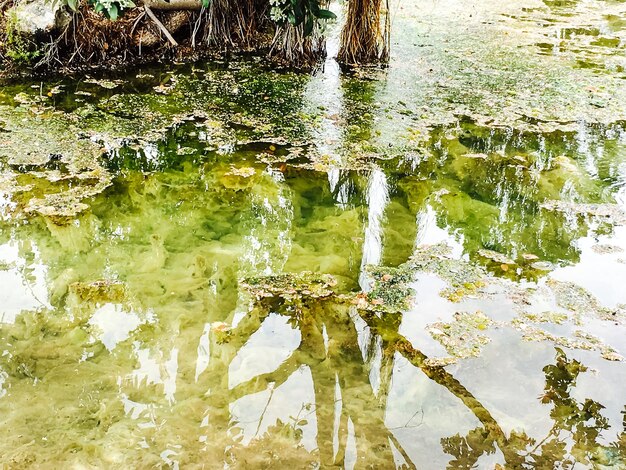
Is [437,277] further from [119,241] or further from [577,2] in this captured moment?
[577,2]

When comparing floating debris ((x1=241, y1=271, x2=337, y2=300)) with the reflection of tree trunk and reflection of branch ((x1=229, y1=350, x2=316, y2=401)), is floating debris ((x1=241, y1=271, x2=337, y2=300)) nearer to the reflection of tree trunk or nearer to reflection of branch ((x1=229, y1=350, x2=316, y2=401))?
the reflection of tree trunk

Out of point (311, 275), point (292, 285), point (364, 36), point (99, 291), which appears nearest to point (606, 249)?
point (311, 275)

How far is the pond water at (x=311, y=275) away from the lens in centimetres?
194

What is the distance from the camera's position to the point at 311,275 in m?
2.76

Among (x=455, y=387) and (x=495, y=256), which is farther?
(x=495, y=256)

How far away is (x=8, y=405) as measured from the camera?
1.99m

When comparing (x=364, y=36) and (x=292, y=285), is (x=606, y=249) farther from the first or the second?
(x=364, y=36)

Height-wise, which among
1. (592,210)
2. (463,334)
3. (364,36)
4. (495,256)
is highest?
(364,36)

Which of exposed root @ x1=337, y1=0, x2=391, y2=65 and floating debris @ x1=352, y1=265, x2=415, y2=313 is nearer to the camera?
floating debris @ x1=352, y1=265, x2=415, y2=313

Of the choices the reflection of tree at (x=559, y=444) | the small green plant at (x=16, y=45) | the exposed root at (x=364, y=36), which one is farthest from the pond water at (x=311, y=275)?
the exposed root at (x=364, y=36)

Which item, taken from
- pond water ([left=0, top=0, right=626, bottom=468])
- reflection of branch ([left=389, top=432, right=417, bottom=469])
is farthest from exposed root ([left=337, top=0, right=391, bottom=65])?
reflection of branch ([left=389, top=432, right=417, bottom=469])

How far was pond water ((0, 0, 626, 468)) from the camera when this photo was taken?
1.94 meters

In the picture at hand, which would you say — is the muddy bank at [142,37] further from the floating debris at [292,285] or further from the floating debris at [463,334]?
the floating debris at [463,334]

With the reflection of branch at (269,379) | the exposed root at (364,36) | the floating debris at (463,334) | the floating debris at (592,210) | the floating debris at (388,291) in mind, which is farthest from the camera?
the exposed root at (364,36)
